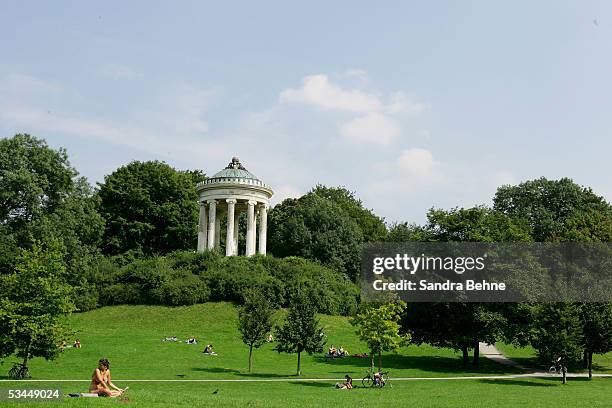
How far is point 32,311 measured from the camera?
32312mm

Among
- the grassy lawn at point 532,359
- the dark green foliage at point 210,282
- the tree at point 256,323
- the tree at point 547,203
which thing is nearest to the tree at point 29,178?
the dark green foliage at point 210,282

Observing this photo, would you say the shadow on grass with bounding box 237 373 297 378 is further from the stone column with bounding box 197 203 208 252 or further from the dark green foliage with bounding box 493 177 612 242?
the dark green foliage with bounding box 493 177 612 242

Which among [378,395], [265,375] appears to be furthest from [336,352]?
[378,395]

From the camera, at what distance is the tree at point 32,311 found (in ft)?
104

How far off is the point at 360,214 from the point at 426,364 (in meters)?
46.6

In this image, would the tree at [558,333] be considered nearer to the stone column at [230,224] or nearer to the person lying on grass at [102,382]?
the person lying on grass at [102,382]

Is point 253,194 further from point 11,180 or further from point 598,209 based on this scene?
point 598,209

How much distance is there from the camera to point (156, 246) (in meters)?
75.2

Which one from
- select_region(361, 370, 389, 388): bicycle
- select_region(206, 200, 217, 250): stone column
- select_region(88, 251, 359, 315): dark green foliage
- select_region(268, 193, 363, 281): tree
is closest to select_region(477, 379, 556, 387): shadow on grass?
select_region(361, 370, 389, 388): bicycle

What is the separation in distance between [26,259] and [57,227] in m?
21.7

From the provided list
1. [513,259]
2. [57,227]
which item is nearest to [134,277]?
[57,227]

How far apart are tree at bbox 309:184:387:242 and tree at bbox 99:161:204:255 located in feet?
63.6

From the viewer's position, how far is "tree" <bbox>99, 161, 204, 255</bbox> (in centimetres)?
7188

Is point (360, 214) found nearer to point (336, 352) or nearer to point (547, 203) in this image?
point (547, 203)
